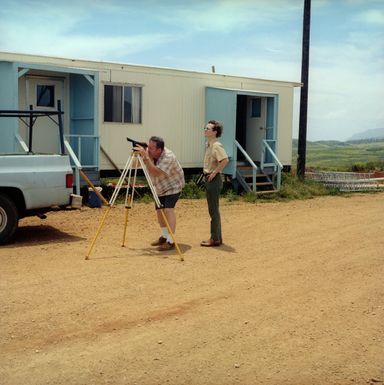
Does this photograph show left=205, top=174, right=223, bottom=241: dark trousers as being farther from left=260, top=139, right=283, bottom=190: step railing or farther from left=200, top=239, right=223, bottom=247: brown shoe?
left=260, top=139, right=283, bottom=190: step railing

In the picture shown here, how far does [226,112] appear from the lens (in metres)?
16.0

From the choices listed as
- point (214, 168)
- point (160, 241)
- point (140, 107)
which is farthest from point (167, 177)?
point (140, 107)

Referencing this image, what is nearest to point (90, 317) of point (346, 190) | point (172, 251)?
point (172, 251)

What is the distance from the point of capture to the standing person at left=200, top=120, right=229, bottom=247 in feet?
27.2

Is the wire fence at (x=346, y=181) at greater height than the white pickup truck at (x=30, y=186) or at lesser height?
lesser

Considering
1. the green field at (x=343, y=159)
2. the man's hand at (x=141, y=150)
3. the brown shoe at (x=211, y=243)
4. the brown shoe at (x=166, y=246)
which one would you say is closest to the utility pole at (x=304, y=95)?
the green field at (x=343, y=159)

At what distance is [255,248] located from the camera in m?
8.55

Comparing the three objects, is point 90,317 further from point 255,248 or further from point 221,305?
point 255,248

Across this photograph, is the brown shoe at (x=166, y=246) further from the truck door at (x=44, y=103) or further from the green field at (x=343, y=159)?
the green field at (x=343, y=159)

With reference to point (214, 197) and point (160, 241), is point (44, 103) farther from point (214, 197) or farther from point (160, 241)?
point (214, 197)

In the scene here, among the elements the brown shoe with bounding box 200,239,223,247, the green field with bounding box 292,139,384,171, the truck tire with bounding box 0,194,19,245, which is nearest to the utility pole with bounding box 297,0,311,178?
the green field with bounding box 292,139,384,171

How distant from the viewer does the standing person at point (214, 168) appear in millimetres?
8281

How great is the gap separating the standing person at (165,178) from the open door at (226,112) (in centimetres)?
773

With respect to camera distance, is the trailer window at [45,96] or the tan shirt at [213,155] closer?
the tan shirt at [213,155]
